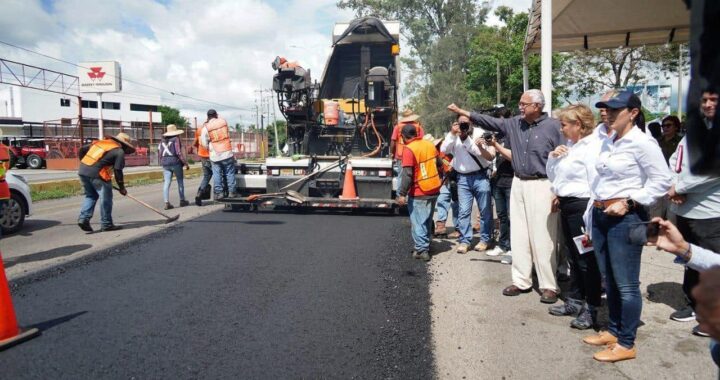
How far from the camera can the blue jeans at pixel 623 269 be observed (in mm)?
3109

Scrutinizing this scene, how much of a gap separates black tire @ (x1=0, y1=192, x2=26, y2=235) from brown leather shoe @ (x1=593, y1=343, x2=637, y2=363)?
320 inches

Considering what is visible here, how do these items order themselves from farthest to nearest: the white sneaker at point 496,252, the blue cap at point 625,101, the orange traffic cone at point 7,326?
the white sneaker at point 496,252, the orange traffic cone at point 7,326, the blue cap at point 625,101

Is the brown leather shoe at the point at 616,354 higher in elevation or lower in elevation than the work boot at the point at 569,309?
lower

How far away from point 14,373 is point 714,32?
380 cm

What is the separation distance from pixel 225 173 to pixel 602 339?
295 inches

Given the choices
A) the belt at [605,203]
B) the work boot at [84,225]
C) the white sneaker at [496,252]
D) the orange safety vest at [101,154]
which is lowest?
the white sneaker at [496,252]

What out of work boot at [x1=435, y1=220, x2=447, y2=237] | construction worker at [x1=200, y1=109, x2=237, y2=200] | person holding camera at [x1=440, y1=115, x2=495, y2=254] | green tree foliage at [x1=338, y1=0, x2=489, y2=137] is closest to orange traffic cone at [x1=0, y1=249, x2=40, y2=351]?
person holding camera at [x1=440, y1=115, x2=495, y2=254]

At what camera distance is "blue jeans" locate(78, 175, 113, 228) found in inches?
289

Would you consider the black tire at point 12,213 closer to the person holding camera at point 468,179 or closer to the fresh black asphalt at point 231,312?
the fresh black asphalt at point 231,312

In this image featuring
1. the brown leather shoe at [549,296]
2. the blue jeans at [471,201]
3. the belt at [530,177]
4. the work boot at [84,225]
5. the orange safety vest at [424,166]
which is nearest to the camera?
the brown leather shoe at [549,296]

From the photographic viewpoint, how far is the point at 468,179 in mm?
6102

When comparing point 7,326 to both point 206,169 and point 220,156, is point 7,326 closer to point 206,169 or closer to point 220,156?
point 220,156

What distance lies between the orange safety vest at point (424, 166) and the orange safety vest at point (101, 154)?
15.2ft

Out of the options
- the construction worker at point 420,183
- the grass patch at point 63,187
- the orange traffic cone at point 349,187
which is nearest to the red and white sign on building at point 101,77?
the grass patch at point 63,187
